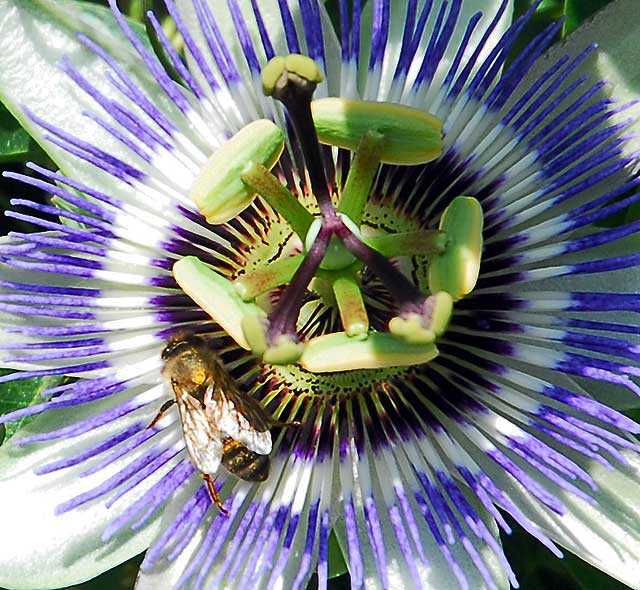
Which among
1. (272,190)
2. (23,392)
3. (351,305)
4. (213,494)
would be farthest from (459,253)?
(23,392)

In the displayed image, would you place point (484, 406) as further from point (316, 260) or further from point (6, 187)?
point (6, 187)

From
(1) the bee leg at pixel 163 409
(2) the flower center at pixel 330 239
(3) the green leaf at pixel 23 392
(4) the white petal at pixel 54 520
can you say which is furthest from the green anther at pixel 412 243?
(3) the green leaf at pixel 23 392

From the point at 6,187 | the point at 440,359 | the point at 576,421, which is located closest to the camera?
the point at 576,421

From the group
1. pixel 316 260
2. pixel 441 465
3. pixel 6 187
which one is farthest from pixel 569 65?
pixel 6 187

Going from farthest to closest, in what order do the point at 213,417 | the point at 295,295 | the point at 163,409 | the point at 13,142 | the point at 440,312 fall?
the point at 13,142, the point at 163,409, the point at 213,417, the point at 295,295, the point at 440,312

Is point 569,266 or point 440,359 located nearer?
point 569,266

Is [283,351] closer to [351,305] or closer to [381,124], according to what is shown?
[351,305]

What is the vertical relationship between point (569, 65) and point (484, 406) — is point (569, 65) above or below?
above

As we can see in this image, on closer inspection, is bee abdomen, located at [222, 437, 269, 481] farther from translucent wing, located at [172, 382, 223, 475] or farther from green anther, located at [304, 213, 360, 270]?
green anther, located at [304, 213, 360, 270]
